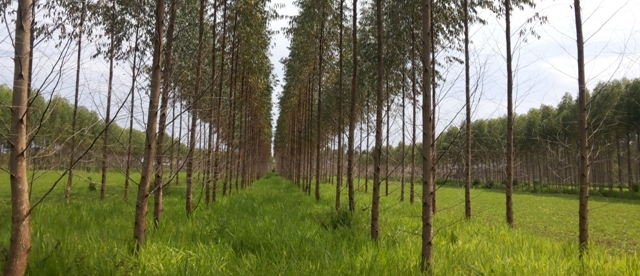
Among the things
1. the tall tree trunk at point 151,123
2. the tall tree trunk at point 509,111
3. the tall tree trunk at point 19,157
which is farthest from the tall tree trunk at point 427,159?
the tall tree trunk at point 509,111

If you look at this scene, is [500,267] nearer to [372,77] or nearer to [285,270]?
[285,270]

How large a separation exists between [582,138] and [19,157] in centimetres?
617

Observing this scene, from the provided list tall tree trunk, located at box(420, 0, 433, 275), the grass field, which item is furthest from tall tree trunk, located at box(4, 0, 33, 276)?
tall tree trunk, located at box(420, 0, 433, 275)

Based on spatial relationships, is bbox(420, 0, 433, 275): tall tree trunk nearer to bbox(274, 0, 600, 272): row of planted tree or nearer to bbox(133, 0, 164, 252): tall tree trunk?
bbox(274, 0, 600, 272): row of planted tree

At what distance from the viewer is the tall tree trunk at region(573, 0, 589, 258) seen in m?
4.87

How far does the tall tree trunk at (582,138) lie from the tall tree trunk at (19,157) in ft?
19.8

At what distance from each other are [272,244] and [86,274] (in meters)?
2.30

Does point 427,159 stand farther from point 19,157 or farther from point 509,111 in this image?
point 509,111

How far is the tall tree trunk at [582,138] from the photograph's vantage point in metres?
4.87

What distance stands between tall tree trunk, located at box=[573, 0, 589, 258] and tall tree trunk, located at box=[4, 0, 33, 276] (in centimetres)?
604

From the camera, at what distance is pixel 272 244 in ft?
16.5

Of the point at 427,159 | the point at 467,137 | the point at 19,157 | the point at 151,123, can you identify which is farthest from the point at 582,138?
the point at 19,157

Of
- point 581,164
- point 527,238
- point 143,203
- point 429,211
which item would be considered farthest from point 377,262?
point 527,238

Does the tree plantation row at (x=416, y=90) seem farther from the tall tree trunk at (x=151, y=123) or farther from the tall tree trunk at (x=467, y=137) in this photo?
the tall tree trunk at (x=151, y=123)
